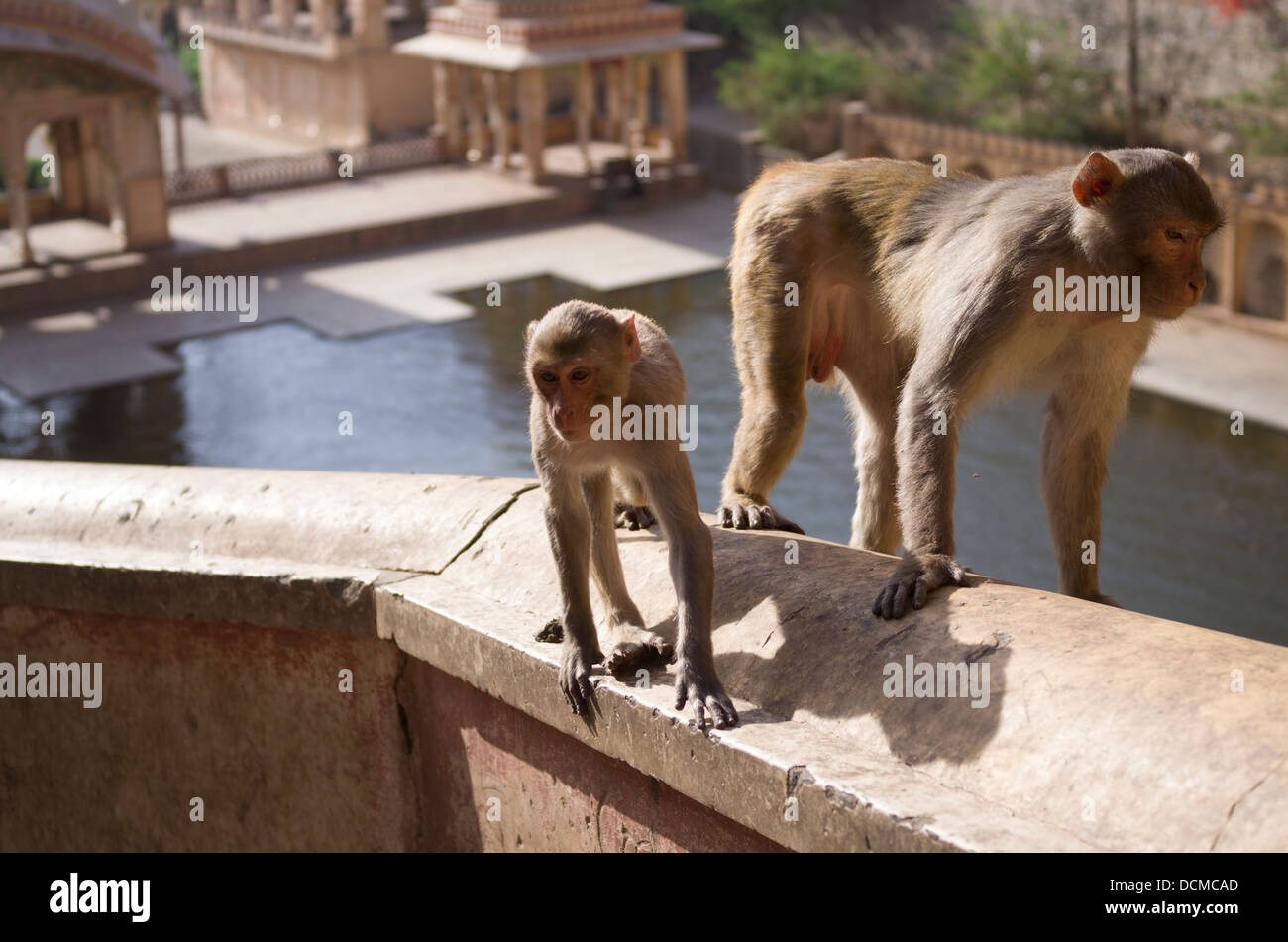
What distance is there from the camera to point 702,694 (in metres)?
3.44

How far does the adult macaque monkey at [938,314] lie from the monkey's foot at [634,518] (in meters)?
0.36

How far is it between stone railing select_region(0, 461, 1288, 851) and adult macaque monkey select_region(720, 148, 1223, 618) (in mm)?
388

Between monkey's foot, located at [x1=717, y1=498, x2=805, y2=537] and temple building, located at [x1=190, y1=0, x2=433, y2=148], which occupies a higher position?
temple building, located at [x1=190, y1=0, x2=433, y2=148]

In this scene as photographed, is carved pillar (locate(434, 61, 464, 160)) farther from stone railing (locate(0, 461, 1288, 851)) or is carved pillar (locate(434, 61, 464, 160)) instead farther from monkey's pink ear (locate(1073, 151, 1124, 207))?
monkey's pink ear (locate(1073, 151, 1124, 207))

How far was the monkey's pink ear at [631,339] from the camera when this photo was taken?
12.6 feet

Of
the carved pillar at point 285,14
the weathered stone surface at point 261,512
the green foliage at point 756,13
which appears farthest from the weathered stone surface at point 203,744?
the carved pillar at point 285,14

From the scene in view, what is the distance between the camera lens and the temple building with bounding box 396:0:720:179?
2639cm

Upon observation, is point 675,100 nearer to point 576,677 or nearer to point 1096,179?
point 1096,179

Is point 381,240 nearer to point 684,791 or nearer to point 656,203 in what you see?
point 656,203

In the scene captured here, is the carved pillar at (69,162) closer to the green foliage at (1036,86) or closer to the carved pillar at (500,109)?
the carved pillar at (500,109)

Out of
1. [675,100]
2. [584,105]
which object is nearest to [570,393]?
[584,105]

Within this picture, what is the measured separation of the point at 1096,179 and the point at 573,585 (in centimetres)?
179

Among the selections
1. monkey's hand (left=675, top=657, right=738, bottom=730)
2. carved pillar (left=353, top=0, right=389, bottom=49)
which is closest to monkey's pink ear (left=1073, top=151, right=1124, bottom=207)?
monkey's hand (left=675, top=657, right=738, bottom=730)
